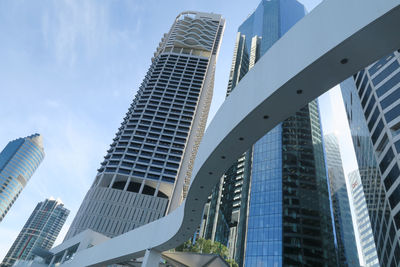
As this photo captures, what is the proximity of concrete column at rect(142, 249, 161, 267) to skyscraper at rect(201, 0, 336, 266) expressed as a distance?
130ft

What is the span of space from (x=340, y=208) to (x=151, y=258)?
90613 mm

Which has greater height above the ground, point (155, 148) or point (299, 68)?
point (155, 148)

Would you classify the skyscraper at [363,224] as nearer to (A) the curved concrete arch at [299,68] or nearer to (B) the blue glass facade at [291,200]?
(B) the blue glass facade at [291,200]

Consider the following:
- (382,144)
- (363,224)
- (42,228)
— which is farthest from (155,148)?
(42,228)

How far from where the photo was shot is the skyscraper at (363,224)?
292 feet

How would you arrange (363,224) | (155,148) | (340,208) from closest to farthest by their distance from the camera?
(155,148) < (340,208) < (363,224)

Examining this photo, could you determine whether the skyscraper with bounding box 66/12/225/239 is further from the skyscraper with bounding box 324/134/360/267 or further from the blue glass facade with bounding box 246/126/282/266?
the skyscraper with bounding box 324/134/360/267

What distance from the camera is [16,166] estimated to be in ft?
408

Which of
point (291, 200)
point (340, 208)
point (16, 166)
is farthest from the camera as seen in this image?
point (16, 166)

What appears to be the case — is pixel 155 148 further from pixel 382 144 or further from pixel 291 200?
pixel 382 144

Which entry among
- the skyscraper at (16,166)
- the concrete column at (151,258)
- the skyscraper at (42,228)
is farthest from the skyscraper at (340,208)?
the skyscraper at (42,228)

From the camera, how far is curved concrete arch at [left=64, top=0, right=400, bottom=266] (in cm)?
413

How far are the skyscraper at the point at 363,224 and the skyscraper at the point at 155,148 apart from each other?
235 ft

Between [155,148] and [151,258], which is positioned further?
[155,148]
